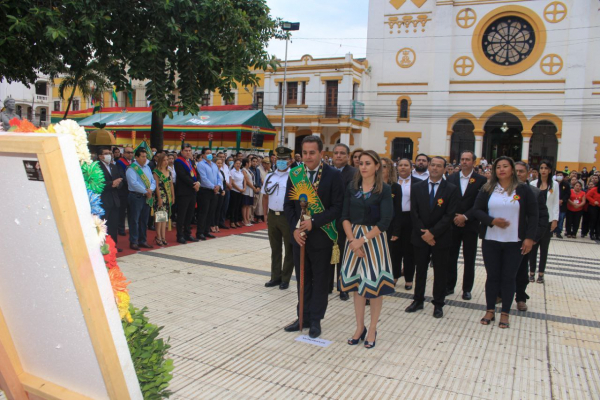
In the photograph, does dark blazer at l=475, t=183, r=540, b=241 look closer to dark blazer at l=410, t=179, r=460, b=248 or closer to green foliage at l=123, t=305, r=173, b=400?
dark blazer at l=410, t=179, r=460, b=248

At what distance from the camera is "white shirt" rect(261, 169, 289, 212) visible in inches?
264

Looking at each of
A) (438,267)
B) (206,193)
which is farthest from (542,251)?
(206,193)

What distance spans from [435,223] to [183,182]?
5.42 metres

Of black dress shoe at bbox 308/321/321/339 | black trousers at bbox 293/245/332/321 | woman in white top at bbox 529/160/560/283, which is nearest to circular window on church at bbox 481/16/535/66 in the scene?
woman in white top at bbox 529/160/560/283

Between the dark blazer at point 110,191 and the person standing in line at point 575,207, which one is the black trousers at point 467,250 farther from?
the person standing in line at point 575,207

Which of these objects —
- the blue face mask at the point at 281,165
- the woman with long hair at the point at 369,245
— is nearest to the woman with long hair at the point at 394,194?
the woman with long hair at the point at 369,245

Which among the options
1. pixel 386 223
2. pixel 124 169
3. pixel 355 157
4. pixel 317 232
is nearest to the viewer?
pixel 386 223

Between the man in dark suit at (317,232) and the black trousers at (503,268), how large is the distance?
190 cm

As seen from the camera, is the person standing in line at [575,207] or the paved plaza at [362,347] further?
the person standing in line at [575,207]

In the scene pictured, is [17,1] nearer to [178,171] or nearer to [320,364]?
[178,171]

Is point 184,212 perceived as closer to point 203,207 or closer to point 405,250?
point 203,207

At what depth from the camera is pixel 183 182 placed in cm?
931

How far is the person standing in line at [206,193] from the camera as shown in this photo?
990 cm

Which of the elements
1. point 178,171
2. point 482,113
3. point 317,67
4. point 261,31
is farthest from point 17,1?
point 482,113
